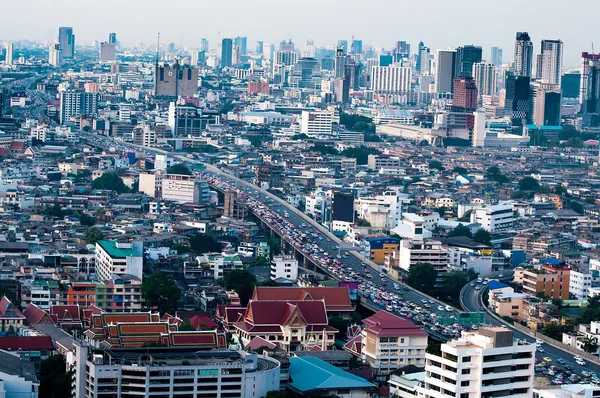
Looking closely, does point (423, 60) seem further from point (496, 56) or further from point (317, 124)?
point (317, 124)

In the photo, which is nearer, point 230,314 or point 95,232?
point 230,314

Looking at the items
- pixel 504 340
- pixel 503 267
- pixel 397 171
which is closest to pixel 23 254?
pixel 503 267

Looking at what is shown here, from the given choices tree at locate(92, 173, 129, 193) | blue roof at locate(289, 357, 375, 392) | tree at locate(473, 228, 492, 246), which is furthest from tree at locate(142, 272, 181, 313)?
tree at locate(92, 173, 129, 193)

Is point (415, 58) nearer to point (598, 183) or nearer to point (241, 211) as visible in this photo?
point (598, 183)

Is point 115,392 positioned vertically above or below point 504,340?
below

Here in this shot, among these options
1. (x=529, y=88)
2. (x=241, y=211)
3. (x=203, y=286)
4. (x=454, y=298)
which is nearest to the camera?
(x=203, y=286)

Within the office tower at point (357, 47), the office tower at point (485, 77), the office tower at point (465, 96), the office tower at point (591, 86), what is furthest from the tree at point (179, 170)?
the office tower at point (357, 47)

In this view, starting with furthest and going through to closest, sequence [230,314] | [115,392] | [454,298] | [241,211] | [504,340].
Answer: [241,211] → [454,298] → [230,314] → [115,392] → [504,340]
